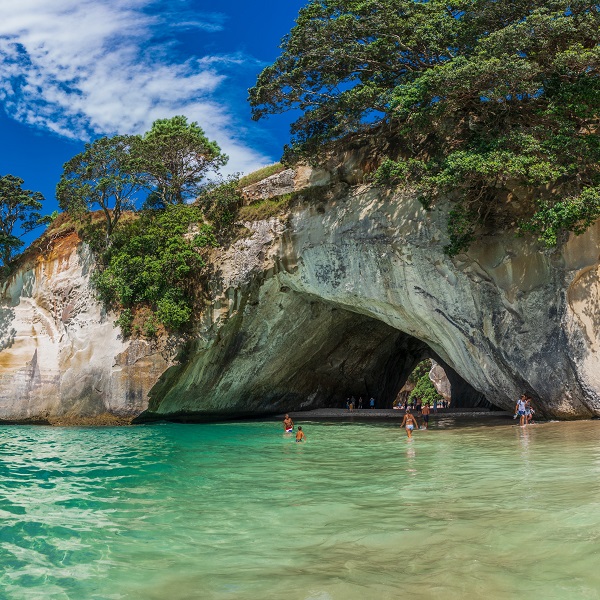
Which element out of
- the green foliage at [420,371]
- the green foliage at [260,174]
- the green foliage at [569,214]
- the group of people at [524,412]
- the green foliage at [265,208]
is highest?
the green foliage at [260,174]

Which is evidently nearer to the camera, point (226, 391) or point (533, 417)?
point (533, 417)

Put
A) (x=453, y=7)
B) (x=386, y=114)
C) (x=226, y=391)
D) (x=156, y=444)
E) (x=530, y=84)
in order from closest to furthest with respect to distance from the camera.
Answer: (x=530, y=84) < (x=156, y=444) < (x=453, y=7) < (x=386, y=114) < (x=226, y=391)

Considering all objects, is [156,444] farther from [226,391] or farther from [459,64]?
[459,64]

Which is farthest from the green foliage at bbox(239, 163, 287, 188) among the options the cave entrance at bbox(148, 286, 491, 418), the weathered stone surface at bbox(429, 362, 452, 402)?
the weathered stone surface at bbox(429, 362, 452, 402)

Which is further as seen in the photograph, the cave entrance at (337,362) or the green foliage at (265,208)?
the cave entrance at (337,362)

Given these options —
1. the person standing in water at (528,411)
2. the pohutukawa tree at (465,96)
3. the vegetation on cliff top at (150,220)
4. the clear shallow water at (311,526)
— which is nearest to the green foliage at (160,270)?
the vegetation on cliff top at (150,220)

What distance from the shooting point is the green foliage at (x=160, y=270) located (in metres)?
23.7

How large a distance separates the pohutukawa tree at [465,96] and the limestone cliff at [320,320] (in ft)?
4.93

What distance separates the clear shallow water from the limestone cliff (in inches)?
207

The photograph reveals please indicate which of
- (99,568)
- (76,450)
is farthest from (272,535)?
(76,450)

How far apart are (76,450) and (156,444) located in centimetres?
226

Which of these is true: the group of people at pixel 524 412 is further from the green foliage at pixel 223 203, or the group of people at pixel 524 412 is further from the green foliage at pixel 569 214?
the green foliage at pixel 223 203

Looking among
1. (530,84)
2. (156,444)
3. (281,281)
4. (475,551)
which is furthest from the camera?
(281,281)

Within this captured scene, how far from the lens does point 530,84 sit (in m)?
15.4
